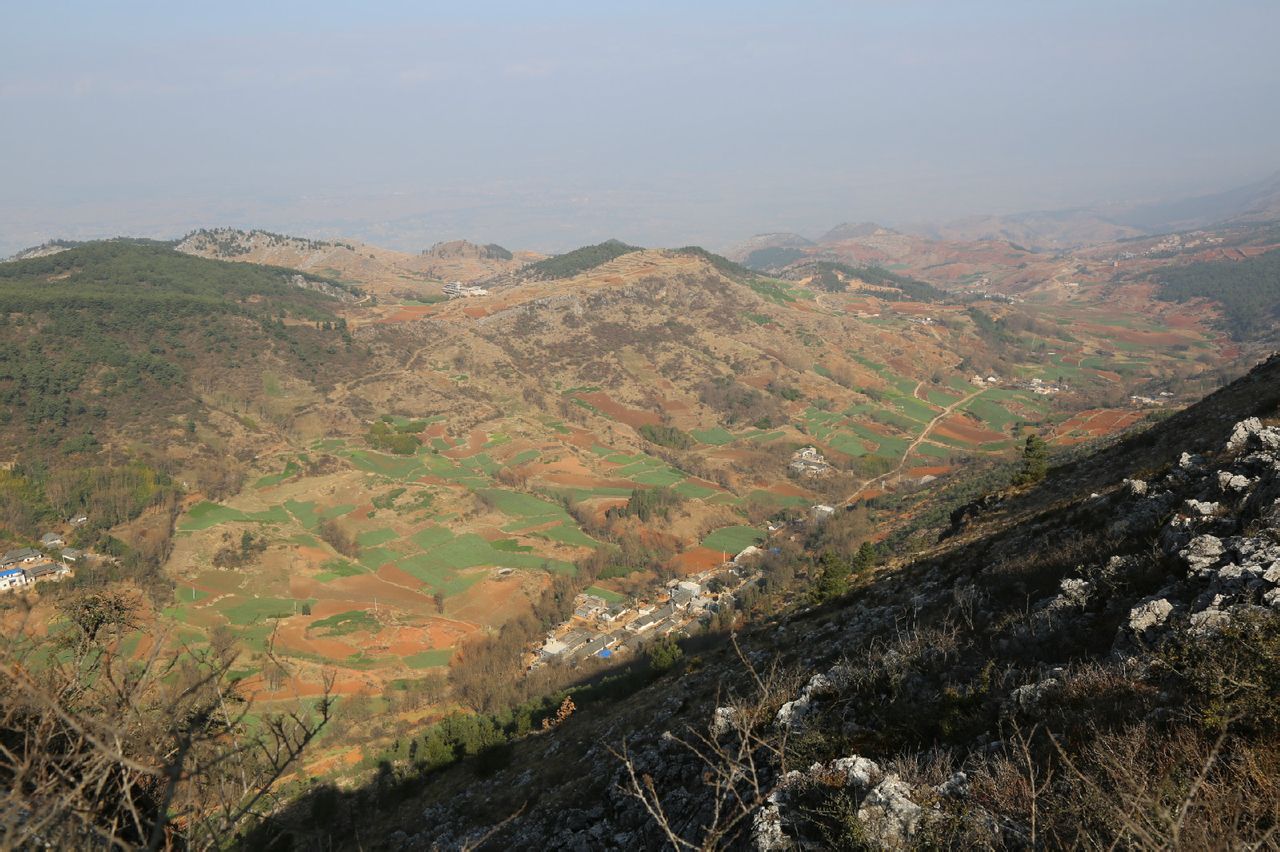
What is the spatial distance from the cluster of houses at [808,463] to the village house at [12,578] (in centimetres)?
8670

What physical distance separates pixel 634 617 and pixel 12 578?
173 feet

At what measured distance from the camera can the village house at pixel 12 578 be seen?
51.0 m

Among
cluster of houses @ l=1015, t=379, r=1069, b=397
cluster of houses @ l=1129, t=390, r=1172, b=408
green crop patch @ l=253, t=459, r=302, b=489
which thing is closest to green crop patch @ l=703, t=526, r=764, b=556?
green crop patch @ l=253, t=459, r=302, b=489

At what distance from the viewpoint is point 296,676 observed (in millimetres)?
47969

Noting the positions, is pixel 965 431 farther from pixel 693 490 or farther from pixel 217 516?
pixel 217 516

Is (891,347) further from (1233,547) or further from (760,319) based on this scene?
(1233,547)

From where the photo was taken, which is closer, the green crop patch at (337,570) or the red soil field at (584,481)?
the green crop patch at (337,570)

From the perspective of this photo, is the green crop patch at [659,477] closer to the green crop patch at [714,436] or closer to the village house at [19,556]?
the green crop patch at [714,436]

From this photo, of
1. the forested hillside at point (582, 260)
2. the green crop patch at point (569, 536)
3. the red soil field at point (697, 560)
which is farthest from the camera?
the forested hillside at point (582, 260)

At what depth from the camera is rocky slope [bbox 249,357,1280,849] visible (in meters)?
6.34

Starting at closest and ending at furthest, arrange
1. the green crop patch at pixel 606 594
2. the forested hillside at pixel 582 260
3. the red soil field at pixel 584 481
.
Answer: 1. the green crop patch at pixel 606 594
2. the red soil field at pixel 584 481
3. the forested hillside at pixel 582 260

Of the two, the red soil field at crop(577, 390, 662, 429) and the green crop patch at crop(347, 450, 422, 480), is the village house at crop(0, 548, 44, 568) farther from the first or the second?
the red soil field at crop(577, 390, 662, 429)

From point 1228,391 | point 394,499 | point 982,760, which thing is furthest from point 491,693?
point 1228,391

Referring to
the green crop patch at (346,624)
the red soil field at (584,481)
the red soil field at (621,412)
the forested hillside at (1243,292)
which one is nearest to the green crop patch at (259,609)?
the green crop patch at (346,624)
